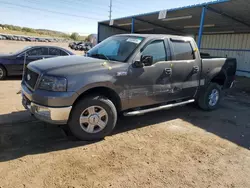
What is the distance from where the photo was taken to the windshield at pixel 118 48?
4.25 meters

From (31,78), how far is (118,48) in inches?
71.6

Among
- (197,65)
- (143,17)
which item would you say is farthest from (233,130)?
(143,17)

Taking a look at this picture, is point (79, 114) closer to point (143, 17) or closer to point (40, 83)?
point (40, 83)

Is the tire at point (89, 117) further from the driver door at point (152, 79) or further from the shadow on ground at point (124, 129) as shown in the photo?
the driver door at point (152, 79)

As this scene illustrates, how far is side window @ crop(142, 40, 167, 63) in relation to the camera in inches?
172

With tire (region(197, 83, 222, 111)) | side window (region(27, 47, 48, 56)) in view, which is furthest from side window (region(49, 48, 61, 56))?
tire (region(197, 83, 222, 111))

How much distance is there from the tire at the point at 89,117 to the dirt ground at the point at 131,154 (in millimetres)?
171

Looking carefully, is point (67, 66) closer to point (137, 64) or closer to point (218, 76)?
point (137, 64)

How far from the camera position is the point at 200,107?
6.02 metres

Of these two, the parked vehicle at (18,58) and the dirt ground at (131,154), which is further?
the parked vehicle at (18,58)

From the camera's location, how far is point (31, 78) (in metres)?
3.81

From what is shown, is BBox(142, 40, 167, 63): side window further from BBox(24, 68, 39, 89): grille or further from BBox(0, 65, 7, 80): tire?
BBox(0, 65, 7, 80): tire

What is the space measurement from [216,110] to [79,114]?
4386 mm

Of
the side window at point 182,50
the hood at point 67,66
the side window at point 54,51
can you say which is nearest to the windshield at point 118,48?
the hood at point 67,66
